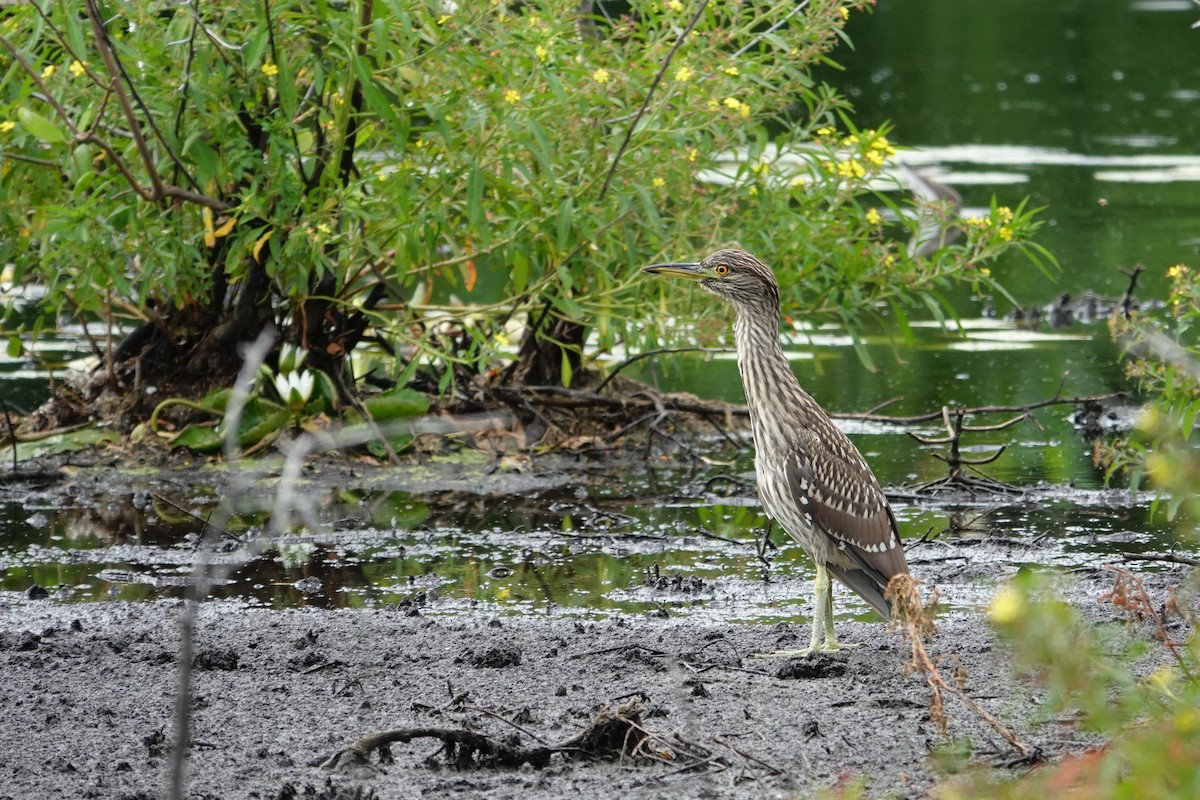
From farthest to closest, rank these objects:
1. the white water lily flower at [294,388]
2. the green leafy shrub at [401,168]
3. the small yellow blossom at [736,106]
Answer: the white water lily flower at [294,388] → the small yellow blossom at [736,106] → the green leafy shrub at [401,168]

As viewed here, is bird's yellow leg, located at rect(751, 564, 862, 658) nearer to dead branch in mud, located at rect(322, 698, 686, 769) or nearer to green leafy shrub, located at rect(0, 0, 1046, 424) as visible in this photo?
dead branch in mud, located at rect(322, 698, 686, 769)

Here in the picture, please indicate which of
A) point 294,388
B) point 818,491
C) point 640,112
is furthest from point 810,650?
point 294,388

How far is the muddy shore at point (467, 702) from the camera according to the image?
452cm

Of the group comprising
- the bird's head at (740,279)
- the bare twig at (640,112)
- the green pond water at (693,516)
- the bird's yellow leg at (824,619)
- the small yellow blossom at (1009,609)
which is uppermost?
the bare twig at (640,112)

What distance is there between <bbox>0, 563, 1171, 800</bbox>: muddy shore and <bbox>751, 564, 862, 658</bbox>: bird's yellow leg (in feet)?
0.25

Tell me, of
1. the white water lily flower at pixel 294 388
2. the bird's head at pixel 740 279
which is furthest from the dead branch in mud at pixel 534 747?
the white water lily flower at pixel 294 388

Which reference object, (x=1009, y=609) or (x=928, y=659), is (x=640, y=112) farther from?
(x=1009, y=609)

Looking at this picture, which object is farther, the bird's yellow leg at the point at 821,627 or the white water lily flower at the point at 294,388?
the white water lily flower at the point at 294,388

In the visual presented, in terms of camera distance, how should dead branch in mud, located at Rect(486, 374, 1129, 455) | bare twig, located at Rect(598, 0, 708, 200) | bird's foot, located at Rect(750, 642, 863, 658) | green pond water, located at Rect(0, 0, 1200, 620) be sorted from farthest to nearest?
dead branch in mud, located at Rect(486, 374, 1129, 455) < bare twig, located at Rect(598, 0, 708, 200) < green pond water, located at Rect(0, 0, 1200, 620) < bird's foot, located at Rect(750, 642, 863, 658)

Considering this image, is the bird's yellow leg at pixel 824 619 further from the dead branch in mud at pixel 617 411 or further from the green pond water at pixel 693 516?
the dead branch in mud at pixel 617 411

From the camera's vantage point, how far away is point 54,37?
321 inches

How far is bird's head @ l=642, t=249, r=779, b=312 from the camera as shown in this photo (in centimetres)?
651

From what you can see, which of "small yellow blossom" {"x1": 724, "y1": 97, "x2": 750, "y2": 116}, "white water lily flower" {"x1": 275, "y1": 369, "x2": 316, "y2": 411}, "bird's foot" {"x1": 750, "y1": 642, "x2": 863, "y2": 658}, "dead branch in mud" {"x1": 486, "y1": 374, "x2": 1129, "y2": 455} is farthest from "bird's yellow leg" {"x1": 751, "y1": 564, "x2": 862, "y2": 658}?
"white water lily flower" {"x1": 275, "y1": 369, "x2": 316, "y2": 411}

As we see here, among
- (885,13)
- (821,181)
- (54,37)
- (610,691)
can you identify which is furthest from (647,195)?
(885,13)
